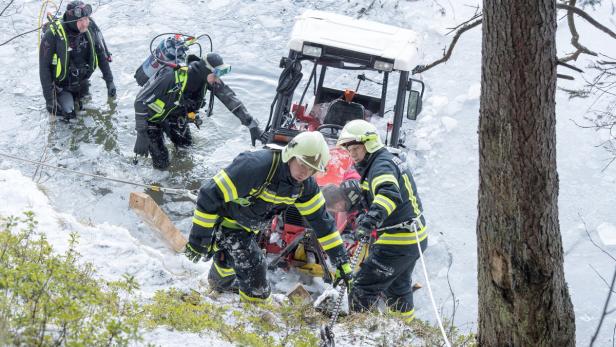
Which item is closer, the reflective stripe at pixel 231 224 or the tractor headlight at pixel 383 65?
the reflective stripe at pixel 231 224

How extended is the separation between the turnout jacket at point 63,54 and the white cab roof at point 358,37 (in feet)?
9.50

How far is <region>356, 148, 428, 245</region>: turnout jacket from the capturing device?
559 centimetres

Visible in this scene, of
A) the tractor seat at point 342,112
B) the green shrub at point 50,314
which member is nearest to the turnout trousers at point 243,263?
the green shrub at point 50,314

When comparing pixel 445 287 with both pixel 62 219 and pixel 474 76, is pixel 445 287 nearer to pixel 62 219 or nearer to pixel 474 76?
pixel 62 219

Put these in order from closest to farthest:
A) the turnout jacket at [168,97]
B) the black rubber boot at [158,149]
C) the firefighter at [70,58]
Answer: the turnout jacket at [168,97]
the black rubber boot at [158,149]
the firefighter at [70,58]

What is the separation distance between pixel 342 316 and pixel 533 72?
2925mm

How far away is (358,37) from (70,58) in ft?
12.5

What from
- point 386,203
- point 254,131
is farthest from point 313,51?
point 386,203

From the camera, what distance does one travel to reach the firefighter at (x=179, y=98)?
810 centimetres

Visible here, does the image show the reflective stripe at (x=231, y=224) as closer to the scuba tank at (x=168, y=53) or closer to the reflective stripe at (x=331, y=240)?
the reflective stripe at (x=331, y=240)

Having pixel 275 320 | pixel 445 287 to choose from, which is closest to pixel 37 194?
pixel 275 320

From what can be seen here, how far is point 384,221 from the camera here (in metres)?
6.02

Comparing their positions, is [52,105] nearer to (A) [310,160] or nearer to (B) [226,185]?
(B) [226,185]

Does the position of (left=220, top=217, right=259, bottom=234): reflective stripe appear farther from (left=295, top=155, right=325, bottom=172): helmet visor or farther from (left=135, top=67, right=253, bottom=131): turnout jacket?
(left=135, top=67, right=253, bottom=131): turnout jacket
